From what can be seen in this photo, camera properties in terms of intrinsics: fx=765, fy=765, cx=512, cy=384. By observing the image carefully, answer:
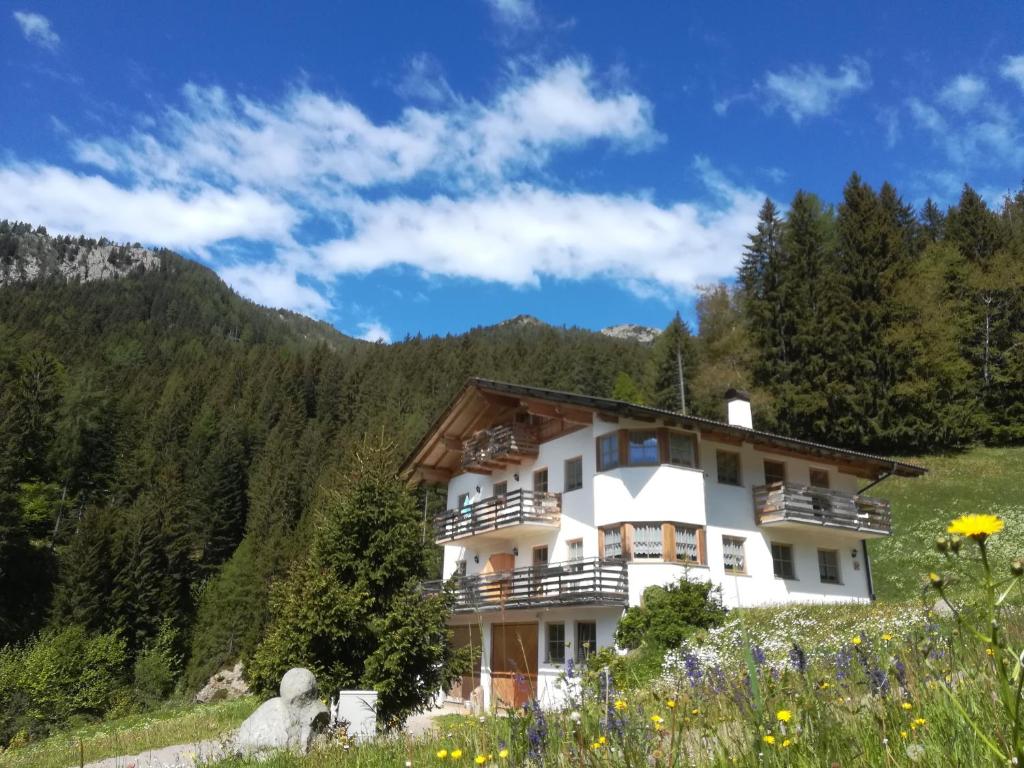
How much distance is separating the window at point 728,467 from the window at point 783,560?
113 inches

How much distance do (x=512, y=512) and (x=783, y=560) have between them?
33.6ft

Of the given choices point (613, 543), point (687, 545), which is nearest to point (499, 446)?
point (613, 543)

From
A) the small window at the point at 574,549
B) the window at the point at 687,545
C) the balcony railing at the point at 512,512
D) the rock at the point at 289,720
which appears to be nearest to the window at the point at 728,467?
the window at the point at 687,545

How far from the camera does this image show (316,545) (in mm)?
16656

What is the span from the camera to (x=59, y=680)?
39.1m

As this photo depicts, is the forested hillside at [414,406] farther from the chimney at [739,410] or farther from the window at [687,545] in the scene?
the chimney at [739,410]

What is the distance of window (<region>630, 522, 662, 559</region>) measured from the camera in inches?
997

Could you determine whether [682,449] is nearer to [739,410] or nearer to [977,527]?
[739,410]

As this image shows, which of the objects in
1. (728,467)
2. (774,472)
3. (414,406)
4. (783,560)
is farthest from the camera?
(414,406)

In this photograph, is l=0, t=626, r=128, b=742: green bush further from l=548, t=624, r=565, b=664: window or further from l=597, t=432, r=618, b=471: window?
l=597, t=432, r=618, b=471: window

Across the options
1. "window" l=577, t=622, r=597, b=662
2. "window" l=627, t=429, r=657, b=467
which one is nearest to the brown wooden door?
"window" l=577, t=622, r=597, b=662

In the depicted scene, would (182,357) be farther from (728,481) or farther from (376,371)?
(728,481)

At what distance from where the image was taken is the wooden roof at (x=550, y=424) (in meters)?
26.2

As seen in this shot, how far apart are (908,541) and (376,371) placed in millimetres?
81585
